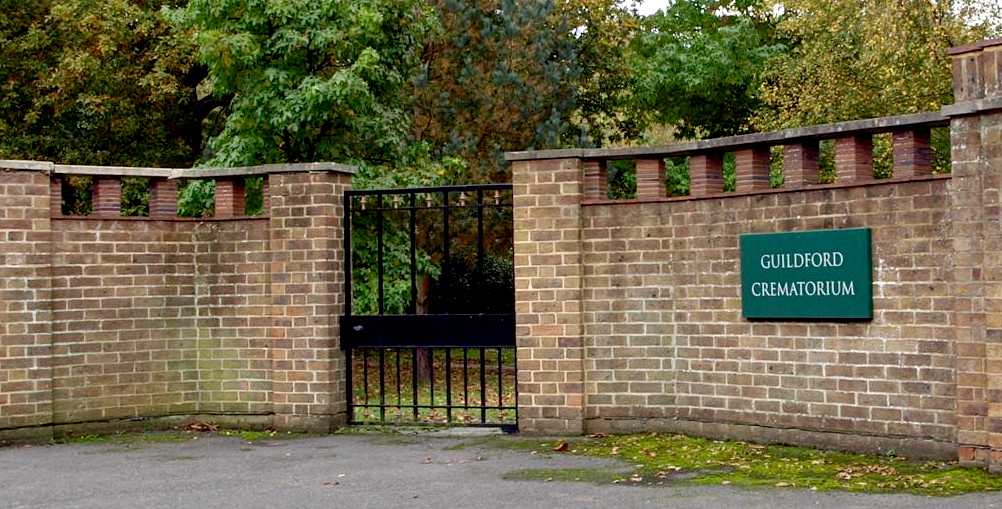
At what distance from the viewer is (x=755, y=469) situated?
10109 mm

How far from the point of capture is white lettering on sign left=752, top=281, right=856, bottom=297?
34.8 feet

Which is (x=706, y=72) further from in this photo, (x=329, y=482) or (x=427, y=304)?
(x=329, y=482)

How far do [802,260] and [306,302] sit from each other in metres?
5.14

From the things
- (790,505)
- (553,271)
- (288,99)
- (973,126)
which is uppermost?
(288,99)

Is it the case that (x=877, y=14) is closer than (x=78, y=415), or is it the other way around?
(x=78, y=415)

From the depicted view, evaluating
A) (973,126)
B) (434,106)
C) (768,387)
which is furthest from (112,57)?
(973,126)

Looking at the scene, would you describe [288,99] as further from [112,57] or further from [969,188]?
[969,188]

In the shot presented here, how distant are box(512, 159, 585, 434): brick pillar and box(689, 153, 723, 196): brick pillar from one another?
1154 millimetres

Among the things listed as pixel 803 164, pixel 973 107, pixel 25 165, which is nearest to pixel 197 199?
pixel 25 165

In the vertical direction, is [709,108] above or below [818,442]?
above

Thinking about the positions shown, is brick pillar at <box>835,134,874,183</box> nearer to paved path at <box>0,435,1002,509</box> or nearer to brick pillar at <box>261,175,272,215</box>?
paved path at <box>0,435,1002,509</box>

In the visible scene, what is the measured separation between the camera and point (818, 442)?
1085 cm

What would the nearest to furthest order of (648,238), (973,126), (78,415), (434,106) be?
1. (973,126)
2. (648,238)
3. (78,415)
4. (434,106)

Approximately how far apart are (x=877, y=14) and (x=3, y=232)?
1670 centimetres
